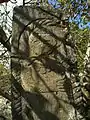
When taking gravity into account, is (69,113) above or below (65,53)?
below

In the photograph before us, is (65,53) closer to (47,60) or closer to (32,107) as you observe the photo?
(47,60)

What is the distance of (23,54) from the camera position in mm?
3301

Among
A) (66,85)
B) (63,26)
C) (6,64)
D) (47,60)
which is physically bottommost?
(6,64)

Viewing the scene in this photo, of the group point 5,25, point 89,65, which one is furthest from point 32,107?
point 5,25

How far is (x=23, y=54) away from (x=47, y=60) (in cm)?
28

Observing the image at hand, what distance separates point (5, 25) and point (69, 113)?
10.1 ft

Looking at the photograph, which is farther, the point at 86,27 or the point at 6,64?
the point at 6,64

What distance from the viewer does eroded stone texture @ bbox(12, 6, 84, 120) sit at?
3.23 meters

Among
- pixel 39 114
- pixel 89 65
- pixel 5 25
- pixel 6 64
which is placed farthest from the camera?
pixel 6 64

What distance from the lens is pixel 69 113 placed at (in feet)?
10.7

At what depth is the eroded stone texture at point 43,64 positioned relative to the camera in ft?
10.6

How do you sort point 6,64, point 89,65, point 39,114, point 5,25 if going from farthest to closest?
point 6,64 → point 5,25 → point 89,65 → point 39,114

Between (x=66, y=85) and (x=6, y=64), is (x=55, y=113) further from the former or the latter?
(x=6, y=64)

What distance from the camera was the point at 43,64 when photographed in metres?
3.32
